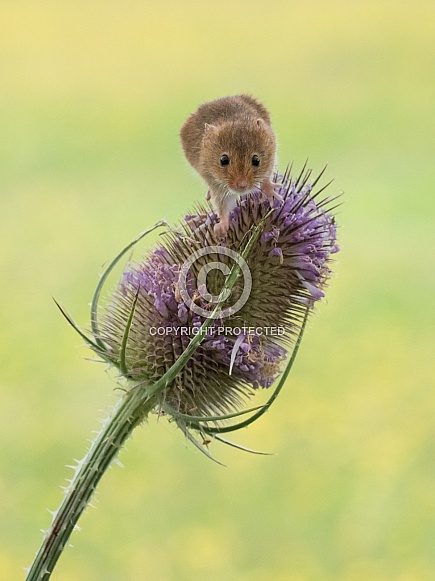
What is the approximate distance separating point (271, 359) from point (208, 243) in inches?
13.4

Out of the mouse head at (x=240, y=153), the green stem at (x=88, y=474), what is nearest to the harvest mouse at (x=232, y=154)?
the mouse head at (x=240, y=153)

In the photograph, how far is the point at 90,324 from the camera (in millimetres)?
2129

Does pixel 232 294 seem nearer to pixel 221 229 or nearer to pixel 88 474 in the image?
pixel 221 229

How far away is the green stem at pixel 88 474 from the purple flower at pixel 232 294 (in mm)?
77

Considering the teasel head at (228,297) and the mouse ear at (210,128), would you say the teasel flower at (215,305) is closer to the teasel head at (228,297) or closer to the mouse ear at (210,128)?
the teasel head at (228,297)

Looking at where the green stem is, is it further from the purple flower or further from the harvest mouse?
the harvest mouse

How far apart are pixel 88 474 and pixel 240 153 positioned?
2.69ft

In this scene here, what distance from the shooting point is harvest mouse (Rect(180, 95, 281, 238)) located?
6.26ft

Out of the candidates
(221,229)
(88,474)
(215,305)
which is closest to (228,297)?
(215,305)

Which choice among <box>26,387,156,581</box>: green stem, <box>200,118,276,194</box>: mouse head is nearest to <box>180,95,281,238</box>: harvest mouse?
<box>200,118,276,194</box>: mouse head

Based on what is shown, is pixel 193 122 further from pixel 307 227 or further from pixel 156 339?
pixel 156 339

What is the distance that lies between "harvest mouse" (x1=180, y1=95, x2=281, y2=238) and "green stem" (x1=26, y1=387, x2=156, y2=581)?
47cm

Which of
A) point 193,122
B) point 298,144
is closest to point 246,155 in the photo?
point 193,122

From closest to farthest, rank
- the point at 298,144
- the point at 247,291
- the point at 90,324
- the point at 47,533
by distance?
the point at 47,533
the point at 247,291
the point at 90,324
the point at 298,144
